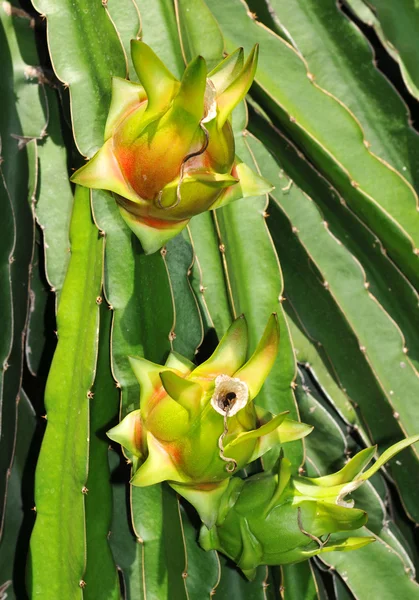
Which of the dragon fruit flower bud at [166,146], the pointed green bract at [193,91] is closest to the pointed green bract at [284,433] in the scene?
the dragon fruit flower bud at [166,146]

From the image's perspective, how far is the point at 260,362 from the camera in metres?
0.78

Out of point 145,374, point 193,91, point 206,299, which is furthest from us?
point 206,299

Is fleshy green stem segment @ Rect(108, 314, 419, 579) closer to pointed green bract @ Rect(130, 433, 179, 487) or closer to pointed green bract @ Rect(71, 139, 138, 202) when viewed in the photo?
pointed green bract @ Rect(130, 433, 179, 487)

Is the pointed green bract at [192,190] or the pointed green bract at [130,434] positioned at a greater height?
the pointed green bract at [192,190]

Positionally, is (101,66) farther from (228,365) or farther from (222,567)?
(222,567)

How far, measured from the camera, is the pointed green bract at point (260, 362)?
76 centimetres

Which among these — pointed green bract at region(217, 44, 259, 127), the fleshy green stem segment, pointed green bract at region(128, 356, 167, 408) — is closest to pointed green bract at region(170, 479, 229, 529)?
the fleshy green stem segment

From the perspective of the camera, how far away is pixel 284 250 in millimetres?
1152

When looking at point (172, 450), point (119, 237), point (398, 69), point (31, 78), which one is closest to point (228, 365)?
point (172, 450)

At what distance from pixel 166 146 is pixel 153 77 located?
0.07m

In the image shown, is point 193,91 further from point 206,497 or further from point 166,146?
point 206,497

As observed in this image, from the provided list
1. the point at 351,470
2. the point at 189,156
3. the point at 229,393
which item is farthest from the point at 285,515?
the point at 189,156

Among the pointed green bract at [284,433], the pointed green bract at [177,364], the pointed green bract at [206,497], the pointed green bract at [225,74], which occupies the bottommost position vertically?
the pointed green bract at [206,497]

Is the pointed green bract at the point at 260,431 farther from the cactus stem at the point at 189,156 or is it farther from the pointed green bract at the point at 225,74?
the pointed green bract at the point at 225,74
